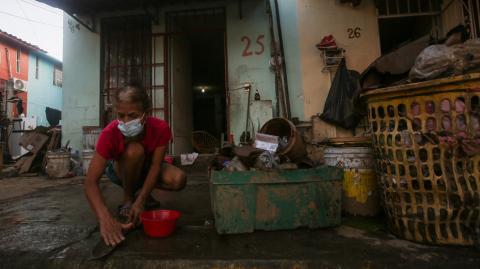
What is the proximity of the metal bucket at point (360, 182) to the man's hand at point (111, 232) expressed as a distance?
65.9 inches

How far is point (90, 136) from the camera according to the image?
5.80 metres

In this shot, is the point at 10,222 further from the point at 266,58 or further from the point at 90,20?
the point at 90,20

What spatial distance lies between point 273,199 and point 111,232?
992 millimetres

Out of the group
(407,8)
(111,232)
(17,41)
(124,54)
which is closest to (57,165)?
(124,54)

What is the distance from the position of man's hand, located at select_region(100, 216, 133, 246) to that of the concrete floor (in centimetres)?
5

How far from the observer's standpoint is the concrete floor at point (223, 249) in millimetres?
1321

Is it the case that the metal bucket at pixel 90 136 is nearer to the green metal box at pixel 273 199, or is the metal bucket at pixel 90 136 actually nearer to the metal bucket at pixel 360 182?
the green metal box at pixel 273 199

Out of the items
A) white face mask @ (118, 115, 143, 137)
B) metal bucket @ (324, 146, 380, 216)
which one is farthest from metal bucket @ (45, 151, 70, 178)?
metal bucket @ (324, 146, 380, 216)

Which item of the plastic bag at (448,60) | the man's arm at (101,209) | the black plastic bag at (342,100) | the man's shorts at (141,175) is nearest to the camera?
the plastic bag at (448,60)

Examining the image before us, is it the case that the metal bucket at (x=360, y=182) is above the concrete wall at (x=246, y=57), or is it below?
below

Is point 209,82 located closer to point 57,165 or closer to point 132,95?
point 57,165

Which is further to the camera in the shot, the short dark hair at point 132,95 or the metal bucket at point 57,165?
the metal bucket at point 57,165

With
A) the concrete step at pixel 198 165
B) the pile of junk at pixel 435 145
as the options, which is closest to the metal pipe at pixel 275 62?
the concrete step at pixel 198 165

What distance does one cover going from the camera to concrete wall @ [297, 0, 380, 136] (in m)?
5.12
